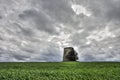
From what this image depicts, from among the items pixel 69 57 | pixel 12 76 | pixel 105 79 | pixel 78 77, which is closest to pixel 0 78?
pixel 12 76

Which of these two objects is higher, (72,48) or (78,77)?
(72,48)

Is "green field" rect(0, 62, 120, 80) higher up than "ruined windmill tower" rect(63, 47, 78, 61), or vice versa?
"ruined windmill tower" rect(63, 47, 78, 61)

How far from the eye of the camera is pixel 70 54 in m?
45.2

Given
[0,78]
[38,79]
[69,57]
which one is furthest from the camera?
[69,57]

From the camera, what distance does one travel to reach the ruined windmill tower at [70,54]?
149 ft

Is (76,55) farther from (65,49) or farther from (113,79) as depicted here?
(113,79)

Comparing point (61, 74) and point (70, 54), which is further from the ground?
point (70, 54)

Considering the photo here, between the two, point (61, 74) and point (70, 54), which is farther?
point (70, 54)

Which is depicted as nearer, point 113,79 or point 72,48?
point 113,79

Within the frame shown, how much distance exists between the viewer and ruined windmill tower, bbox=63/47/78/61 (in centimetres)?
4534

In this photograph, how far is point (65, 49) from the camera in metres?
46.6

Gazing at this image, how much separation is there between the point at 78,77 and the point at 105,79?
1847 millimetres

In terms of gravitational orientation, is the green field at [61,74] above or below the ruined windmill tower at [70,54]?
below

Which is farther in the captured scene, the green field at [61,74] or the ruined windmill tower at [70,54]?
the ruined windmill tower at [70,54]
